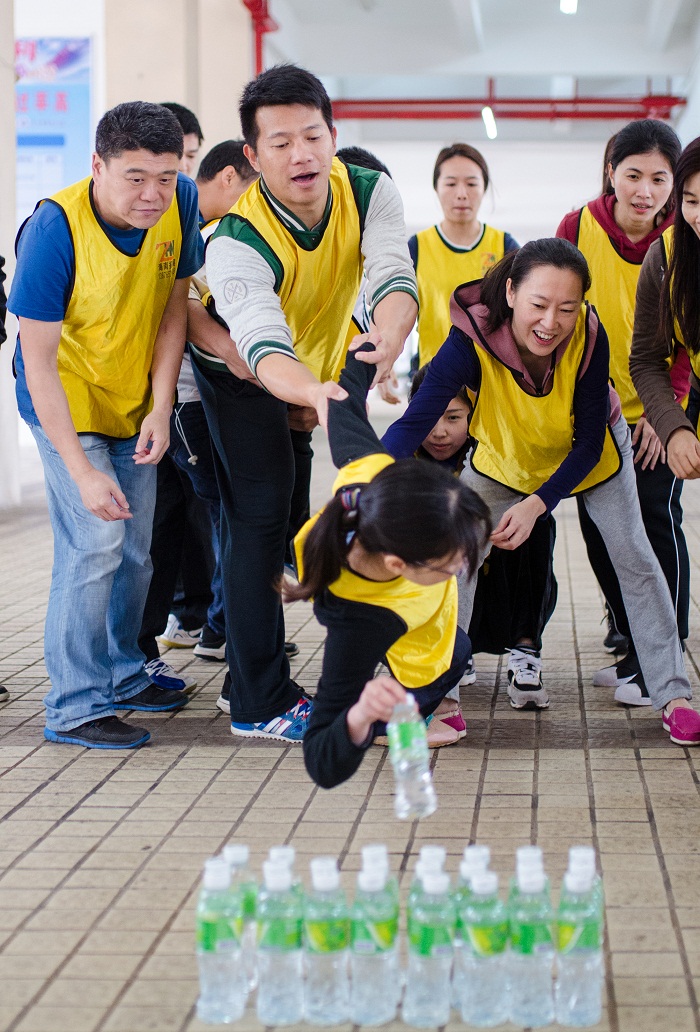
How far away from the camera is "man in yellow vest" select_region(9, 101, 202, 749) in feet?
9.96

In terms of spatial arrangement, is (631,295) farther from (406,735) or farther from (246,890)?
(246,890)

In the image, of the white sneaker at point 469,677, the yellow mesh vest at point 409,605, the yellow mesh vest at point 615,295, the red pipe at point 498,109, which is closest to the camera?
the yellow mesh vest at point 409,605

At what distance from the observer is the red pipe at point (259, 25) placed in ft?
34.4

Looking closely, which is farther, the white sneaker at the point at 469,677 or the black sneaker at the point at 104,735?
the white sneaker at the point at 469,677

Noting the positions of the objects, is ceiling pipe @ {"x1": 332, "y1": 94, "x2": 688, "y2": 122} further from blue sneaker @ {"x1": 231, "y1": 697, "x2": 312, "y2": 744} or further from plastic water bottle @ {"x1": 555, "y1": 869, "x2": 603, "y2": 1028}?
plastic water bottle @ {"x1": 555, "y1": 869, "x2": 603, "y2": 1028}

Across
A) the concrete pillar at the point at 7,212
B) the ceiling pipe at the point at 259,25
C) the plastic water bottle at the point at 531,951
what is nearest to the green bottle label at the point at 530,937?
the plastic water bottle at the point at 531,951

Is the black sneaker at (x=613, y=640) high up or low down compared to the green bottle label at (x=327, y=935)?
down


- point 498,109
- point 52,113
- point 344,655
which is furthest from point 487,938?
point 498,109

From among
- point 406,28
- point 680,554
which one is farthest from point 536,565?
point 406,28

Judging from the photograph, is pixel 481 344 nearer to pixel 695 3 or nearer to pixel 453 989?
pixel 453 989

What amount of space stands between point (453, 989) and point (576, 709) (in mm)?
1746

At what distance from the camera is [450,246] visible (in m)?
4.97

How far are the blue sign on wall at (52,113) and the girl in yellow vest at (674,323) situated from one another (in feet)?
→ 30.9

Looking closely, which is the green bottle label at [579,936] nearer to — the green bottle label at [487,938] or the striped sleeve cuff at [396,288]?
the green bottle label at [487,938]
